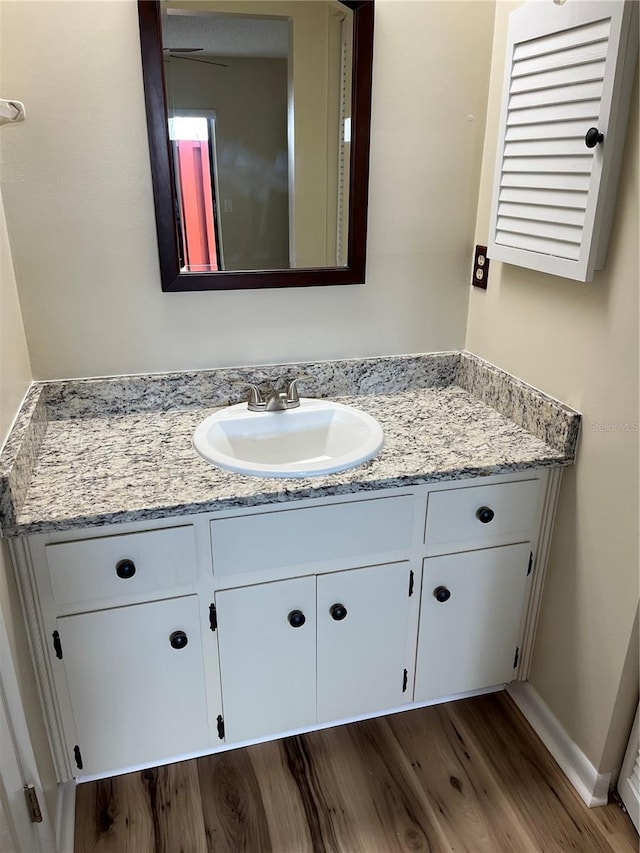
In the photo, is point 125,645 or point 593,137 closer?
point 593,137

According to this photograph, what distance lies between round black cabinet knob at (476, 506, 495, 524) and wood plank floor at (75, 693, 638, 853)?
637mm

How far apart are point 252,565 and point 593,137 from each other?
1.10 metres

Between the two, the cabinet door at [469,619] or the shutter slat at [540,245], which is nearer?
the shutter slat at [540,245]

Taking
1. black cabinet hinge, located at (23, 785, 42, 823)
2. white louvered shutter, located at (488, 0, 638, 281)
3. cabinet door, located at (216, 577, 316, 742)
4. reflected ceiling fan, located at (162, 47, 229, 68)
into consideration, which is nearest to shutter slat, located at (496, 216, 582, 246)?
white louvered shutter, located at (488, 0, 638, 281)

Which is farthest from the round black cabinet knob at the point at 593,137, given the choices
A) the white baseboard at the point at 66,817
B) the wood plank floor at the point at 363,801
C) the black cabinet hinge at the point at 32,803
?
the white baseboard at the point at 66,817

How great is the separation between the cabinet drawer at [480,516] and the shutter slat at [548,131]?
29.5 inches

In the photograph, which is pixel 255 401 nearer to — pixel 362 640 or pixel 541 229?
pixel 362 640

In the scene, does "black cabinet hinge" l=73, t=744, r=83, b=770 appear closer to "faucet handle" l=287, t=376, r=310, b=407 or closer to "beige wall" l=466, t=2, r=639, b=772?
"faucet handle" l=287, t=376, r=310, b=407

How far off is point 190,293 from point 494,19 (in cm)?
100

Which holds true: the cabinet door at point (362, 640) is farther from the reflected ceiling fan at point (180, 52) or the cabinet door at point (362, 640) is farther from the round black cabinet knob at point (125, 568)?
the reflected ceiling fan at point (180, 52)

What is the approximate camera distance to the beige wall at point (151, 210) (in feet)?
4.40

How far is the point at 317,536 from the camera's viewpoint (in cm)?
137

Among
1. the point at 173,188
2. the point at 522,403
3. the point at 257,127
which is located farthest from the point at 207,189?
the point at 522,403

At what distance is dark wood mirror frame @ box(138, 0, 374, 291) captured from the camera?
1353mm
